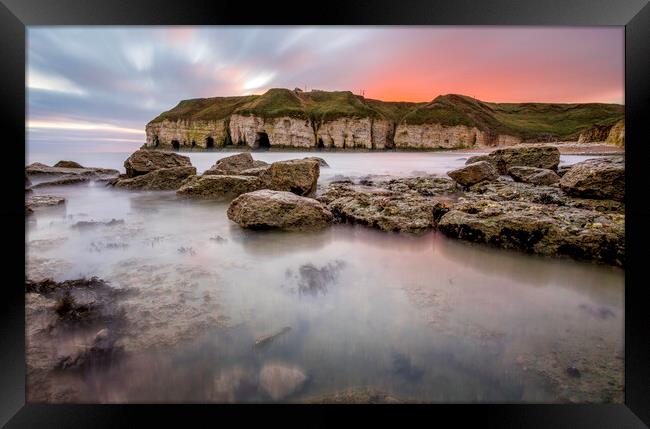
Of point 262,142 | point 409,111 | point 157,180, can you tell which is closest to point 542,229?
point 409,111

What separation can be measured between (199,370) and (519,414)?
2270 millimetres

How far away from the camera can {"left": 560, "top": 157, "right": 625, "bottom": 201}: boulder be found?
3.60 metres

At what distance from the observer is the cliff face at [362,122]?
4.08 metres

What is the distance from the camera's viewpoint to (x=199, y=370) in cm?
233

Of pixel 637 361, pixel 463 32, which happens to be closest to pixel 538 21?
pixel 463 32

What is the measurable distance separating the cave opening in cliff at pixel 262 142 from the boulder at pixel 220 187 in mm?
720

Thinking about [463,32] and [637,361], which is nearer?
[637,361]

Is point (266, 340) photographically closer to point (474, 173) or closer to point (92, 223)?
point (92, 223)

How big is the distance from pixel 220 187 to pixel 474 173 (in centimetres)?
429

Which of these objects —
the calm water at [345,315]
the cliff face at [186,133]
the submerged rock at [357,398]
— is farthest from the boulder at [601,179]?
the cliff face at [186,133]

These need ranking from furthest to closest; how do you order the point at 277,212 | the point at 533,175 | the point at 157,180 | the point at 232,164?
the point at 232,164
the point at 157,180
the point at 533,175
the point at 277,212

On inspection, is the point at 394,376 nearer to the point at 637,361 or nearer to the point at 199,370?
the point at 199,370

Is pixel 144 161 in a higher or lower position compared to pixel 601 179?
higher

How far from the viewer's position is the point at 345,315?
2.71m
